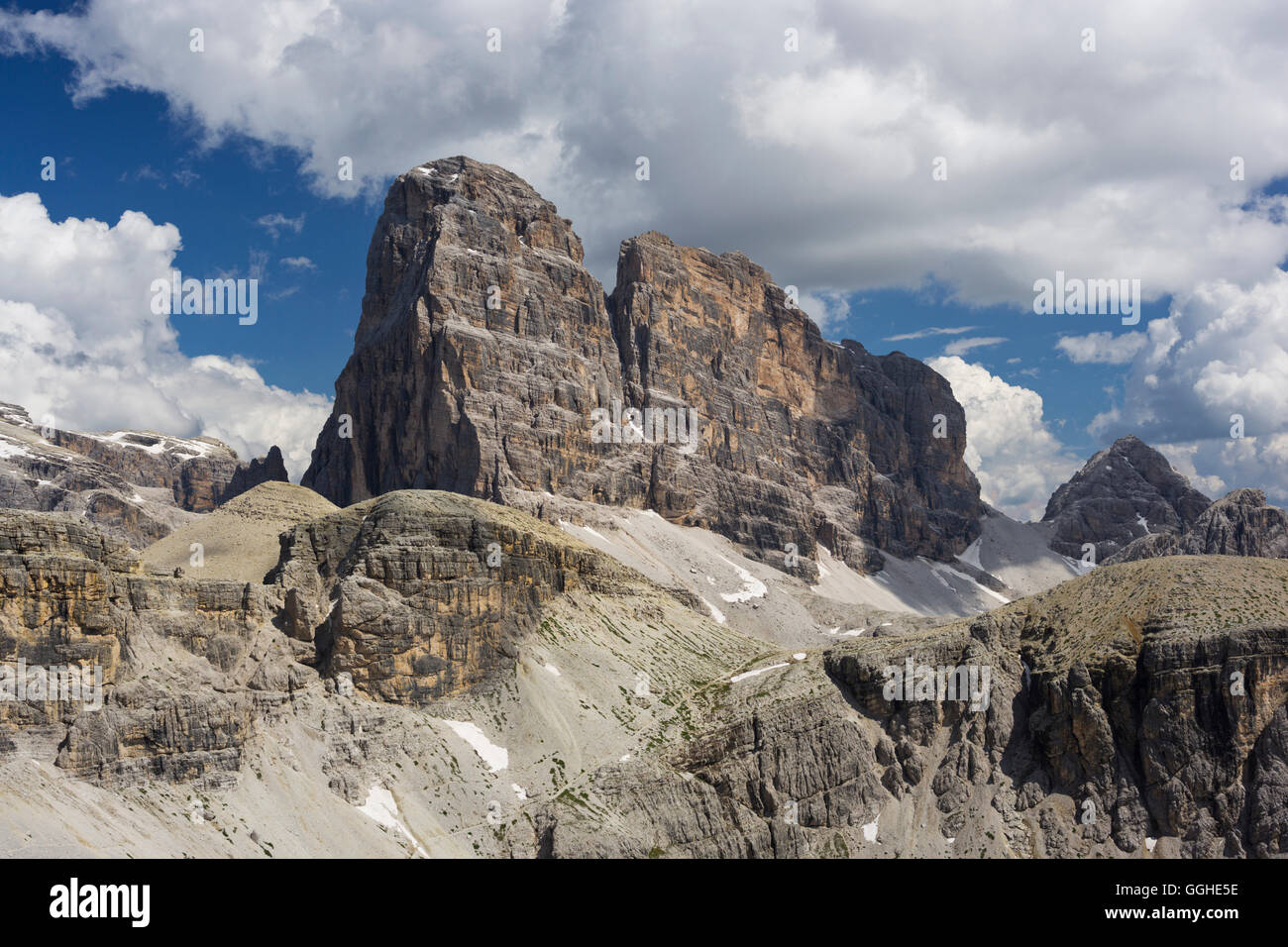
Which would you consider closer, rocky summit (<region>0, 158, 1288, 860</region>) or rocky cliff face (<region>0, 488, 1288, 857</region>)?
rocky summit (<region>0, 158, 1288, 860</region>)

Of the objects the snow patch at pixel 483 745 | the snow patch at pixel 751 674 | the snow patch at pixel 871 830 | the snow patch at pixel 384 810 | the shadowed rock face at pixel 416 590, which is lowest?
the snow patch at pixel 871 830

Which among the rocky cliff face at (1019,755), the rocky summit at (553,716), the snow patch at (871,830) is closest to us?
the rocky summit at (553,716)

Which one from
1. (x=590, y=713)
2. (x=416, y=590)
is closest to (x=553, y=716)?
(x=590, y=713)

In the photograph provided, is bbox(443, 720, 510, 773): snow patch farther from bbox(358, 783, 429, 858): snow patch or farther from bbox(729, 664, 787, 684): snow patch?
bbox(729, 664, 787, 684): snow patch

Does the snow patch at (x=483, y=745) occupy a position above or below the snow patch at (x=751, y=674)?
below

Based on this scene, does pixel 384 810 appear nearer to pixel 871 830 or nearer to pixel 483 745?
pixel 483 745

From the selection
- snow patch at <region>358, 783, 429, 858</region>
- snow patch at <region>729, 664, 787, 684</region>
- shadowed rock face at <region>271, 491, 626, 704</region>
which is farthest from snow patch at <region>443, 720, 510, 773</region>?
snow patch at <region>729, 664, 787, 684</region>

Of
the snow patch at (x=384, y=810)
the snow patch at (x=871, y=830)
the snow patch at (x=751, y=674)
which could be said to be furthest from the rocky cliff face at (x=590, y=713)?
the snow patch at (x=751, y=674)

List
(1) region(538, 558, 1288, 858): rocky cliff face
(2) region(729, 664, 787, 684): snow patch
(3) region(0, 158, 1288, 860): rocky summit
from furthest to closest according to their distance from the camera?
1. (2) region(729, 664, 787, 684): snow patch
2. (1) region(538, 558, 1288, 858): rocky cliff face
3. (3) region(0, 158, 1288, 860): rocky summit

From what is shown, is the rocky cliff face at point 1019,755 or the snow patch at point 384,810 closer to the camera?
the snow patch at point 384,810

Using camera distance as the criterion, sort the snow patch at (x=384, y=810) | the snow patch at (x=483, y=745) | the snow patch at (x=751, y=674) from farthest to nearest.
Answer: the snow patch at (x=751, y=674) < the snow patch at (x=483, y=745) < the snow patch at (x=384, y=810)

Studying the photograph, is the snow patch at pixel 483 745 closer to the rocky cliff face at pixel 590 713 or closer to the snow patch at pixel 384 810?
the rocky cliff face at pixel 590 713
